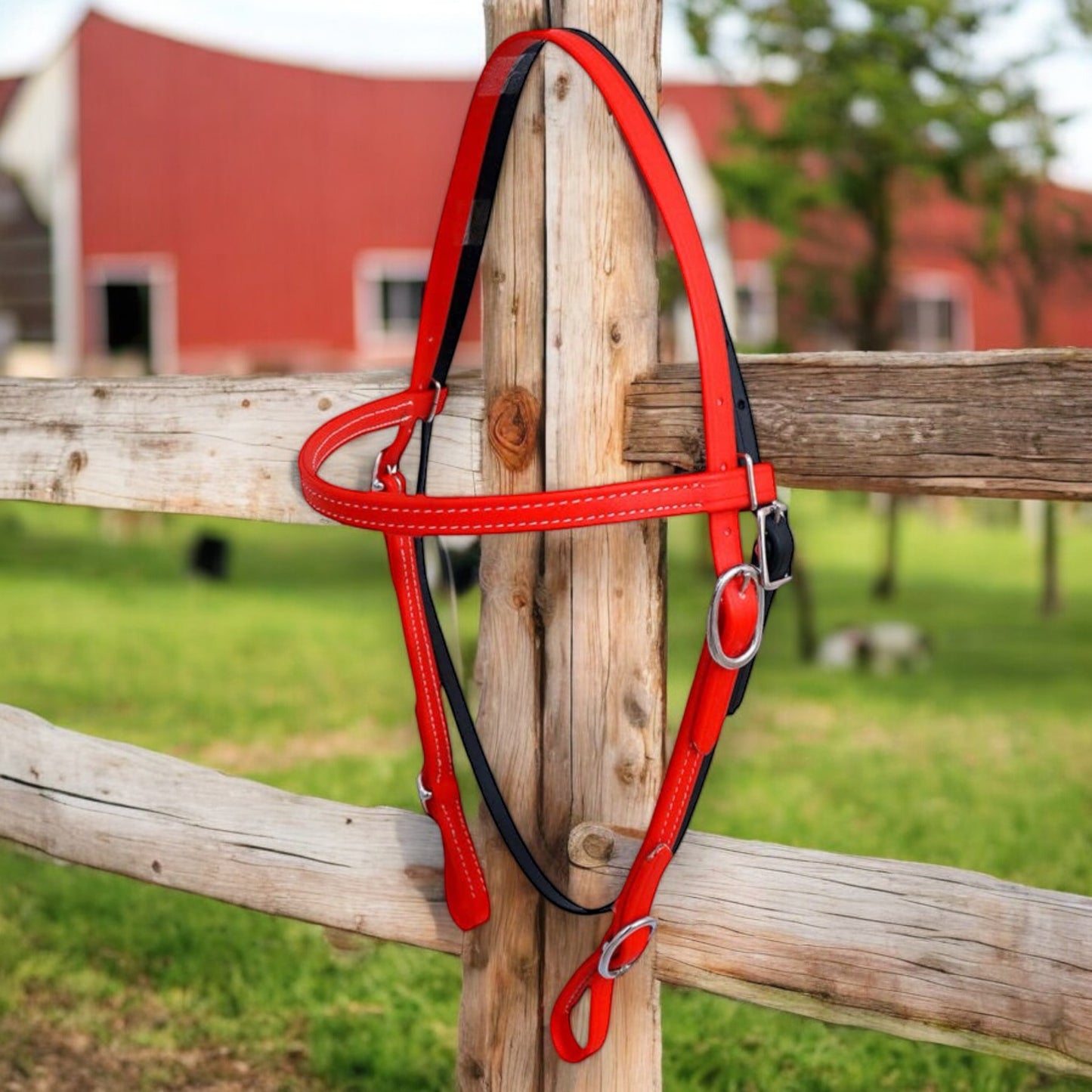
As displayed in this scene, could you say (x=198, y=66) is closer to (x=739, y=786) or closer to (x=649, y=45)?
(x=739, y=786)

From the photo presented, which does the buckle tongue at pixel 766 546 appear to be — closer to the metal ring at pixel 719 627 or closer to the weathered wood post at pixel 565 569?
the metal ring at pixel 719 627

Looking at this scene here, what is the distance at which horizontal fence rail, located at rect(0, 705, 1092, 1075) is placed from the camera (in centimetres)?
201

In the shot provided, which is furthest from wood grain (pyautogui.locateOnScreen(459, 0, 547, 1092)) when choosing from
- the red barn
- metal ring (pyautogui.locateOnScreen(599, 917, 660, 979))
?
the red barn

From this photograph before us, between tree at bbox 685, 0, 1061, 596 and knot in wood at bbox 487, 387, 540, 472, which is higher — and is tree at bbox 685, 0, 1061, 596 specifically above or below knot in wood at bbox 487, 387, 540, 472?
above

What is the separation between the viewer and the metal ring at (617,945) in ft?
6.92

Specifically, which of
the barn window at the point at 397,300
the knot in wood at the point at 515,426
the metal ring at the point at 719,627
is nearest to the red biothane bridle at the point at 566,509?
the metal ring at the point at 719,627

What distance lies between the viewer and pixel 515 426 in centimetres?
227

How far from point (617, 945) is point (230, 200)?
21.5 meters

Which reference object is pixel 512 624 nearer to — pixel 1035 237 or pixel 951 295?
pixel 1035 237

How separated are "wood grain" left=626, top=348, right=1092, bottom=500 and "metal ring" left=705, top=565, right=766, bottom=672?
0.18 m

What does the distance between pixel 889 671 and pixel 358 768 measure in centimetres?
407

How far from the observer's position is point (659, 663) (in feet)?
7.40

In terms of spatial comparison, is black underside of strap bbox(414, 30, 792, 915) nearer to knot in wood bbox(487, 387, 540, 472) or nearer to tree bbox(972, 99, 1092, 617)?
knot in wood bbox(487, 387, 540, 472)

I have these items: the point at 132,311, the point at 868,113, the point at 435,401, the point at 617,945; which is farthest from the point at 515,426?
the point at 132,311
